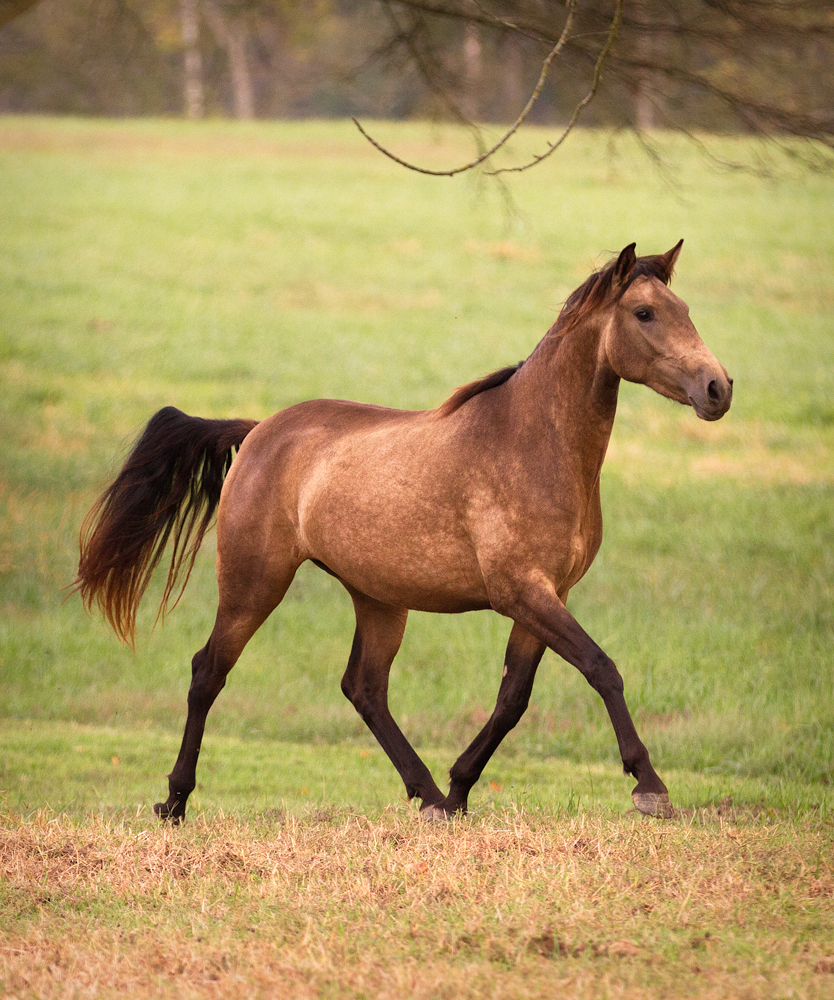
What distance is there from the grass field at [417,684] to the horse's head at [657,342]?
2.19 ft

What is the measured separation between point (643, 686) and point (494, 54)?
5.27m

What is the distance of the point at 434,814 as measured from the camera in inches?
218

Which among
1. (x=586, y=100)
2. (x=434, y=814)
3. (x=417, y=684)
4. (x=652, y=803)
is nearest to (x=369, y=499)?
(x=434, y=814)

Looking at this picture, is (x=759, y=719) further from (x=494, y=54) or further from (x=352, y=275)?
(x=352, y=275)

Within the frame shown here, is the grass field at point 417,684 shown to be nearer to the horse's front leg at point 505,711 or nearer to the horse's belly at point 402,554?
the horse's front leg at point 505,711

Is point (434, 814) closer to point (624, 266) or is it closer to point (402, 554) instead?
point (402, 554)

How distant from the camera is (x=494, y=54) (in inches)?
387

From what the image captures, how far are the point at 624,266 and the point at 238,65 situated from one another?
45278 millimetres

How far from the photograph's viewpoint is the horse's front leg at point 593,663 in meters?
4.55

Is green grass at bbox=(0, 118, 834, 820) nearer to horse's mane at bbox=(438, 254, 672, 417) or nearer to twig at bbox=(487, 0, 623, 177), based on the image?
twig at bbox=(487, 0, 623, 177)

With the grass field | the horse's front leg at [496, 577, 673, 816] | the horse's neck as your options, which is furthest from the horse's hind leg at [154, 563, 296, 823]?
Answer: the horse's neck

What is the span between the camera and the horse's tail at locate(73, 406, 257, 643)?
6504 mm

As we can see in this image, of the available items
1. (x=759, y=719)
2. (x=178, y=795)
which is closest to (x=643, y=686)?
Answer: (x=759, y=719)

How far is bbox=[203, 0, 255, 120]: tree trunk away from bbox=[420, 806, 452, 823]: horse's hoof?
3637 centimetres
